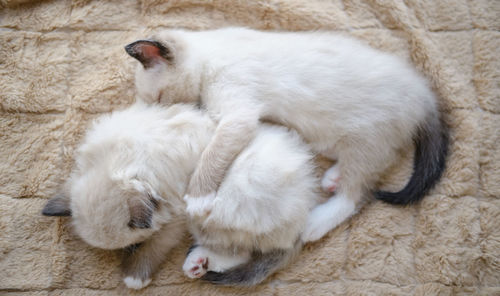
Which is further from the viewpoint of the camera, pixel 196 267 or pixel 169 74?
pixel 169 74

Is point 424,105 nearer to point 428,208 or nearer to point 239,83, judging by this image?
point 428,208

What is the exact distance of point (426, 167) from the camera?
1.70 meters

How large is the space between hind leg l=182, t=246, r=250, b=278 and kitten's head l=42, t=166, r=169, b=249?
236mm

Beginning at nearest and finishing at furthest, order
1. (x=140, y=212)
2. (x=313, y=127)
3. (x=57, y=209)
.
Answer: (x=140, y=212)
(x=57, y=209)
(x=313, y=127)

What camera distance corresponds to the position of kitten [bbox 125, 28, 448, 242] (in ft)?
5.41

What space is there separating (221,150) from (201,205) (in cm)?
24

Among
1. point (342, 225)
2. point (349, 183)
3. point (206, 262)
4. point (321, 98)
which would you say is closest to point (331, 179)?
point (349, 183)

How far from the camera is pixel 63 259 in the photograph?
1.71 m

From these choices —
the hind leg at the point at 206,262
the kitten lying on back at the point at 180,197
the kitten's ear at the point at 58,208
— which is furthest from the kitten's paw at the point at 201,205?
the kitten's ear at the point at 58,208

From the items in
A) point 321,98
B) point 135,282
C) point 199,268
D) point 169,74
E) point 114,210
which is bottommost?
point 135,282

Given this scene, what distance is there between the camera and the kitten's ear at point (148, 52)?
164 centimetres

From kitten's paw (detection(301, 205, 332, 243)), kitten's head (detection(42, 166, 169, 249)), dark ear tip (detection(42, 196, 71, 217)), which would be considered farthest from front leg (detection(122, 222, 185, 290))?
kitten's paw (detection(301, 205, 332, 243))

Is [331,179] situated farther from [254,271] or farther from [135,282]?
[135,282]

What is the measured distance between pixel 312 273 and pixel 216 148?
2.35 ft
